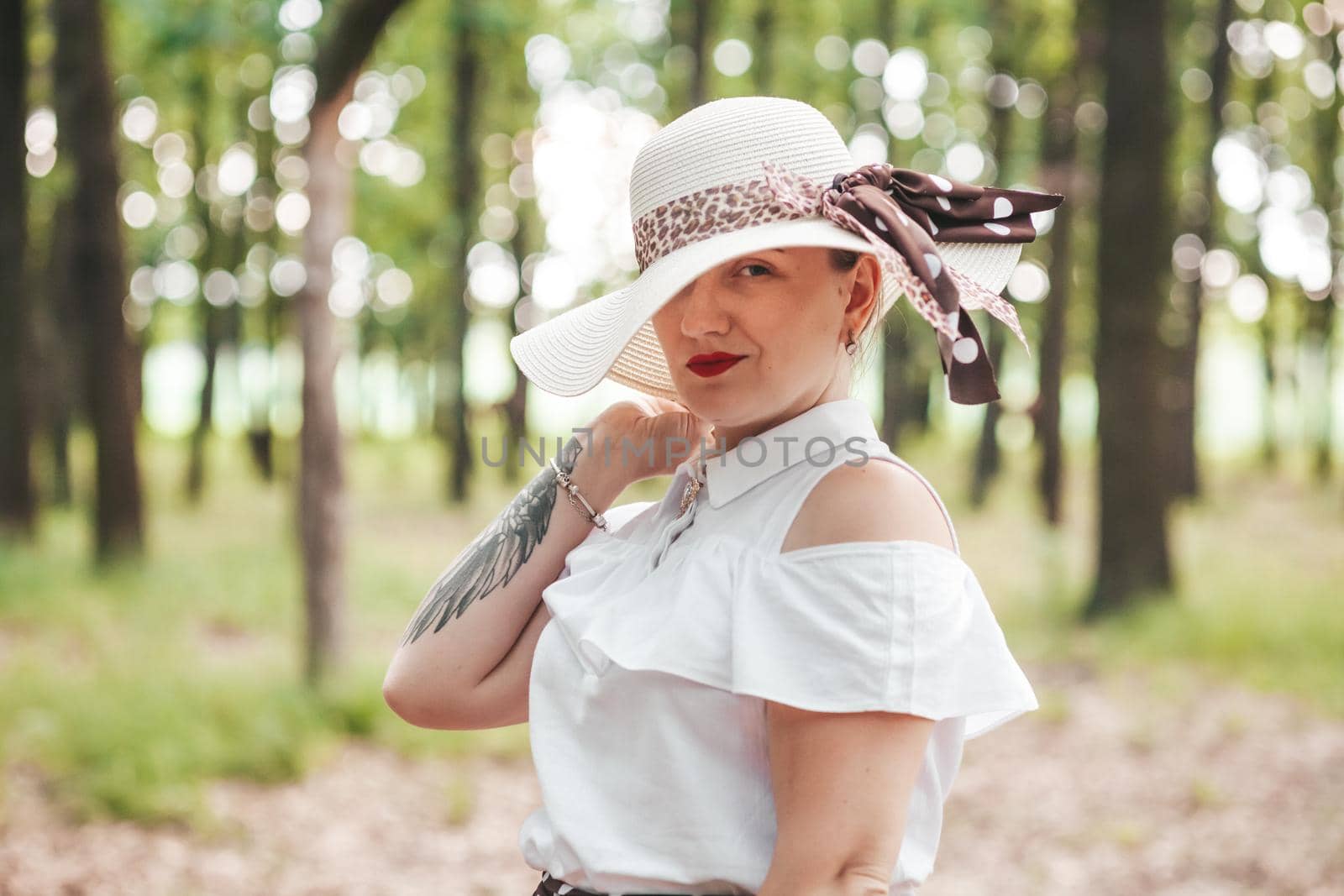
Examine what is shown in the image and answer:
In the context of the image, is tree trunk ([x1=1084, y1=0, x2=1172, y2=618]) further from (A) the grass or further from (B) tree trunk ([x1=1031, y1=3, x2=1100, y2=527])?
(B) tree trunk ([x1=1031, y1=3, x2=1100, y2=527])

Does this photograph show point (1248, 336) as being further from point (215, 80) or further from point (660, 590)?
point (660, 590)

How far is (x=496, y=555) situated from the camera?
183 cm

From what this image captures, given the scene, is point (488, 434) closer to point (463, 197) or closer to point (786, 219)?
point (463, 197)

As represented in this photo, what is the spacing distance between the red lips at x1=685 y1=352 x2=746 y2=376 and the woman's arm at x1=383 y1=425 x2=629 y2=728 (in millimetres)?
339

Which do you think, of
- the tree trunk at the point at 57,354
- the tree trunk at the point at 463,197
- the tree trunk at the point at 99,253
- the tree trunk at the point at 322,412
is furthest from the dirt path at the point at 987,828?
the tree trunk at the point at 463,197

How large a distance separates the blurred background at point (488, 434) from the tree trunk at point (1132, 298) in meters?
0.03

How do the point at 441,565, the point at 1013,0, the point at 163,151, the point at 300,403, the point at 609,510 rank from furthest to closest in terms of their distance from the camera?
the point at 163,151
the point at 1013,0
the point at 441,565
the point at 300,403
the point at 609,510

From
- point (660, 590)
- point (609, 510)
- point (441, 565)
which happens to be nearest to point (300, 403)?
point (609, 510)

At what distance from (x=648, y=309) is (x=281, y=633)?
8.05m

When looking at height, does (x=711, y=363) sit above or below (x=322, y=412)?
above

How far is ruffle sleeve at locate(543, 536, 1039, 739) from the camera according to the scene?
132cm

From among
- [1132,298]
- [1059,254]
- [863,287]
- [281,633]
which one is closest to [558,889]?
[863,287]

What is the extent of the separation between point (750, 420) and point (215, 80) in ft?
56.4

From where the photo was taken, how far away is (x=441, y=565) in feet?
39.1
